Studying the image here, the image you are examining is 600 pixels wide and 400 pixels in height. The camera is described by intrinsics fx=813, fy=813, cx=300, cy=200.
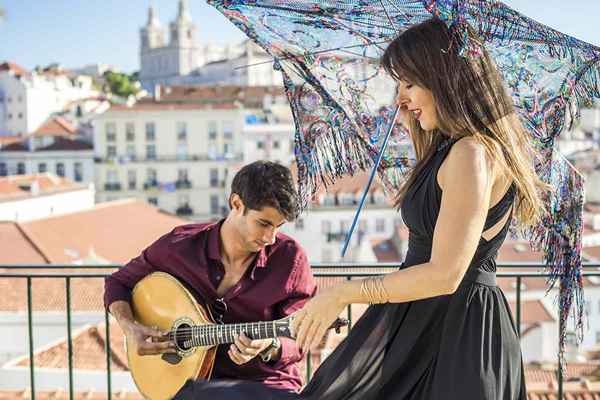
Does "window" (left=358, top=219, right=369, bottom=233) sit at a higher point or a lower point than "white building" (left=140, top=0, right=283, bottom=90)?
lower

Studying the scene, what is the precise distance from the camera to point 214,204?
50000 mm

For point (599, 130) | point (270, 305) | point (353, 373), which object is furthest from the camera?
point (599, 130)

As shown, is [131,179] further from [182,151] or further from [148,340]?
[148,340]

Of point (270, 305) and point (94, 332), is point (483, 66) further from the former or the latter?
point (94, 332)

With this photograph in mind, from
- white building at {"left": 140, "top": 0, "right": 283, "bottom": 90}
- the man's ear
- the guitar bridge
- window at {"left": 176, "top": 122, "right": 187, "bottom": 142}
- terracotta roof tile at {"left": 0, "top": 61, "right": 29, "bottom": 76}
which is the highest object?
white building at {"left": 140, "top": 0, "right": 283, "bottom": 90}

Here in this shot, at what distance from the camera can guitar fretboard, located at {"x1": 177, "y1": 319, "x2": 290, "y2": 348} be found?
84.3 inches

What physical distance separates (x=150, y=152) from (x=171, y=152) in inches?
51.5

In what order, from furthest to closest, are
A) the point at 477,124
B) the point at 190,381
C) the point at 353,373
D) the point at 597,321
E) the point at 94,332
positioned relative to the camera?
1. the point at 597,321
2. the point at 94,332
3. the point at 190,381
4. the point at 353,373
5. the point at 477,124

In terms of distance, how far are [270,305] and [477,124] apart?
91 cm

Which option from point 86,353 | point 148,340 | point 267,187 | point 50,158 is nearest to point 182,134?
point 50,158

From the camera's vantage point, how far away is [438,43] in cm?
186

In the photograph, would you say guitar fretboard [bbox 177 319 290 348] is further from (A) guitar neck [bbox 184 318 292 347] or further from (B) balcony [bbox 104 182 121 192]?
(B) balcony [bbox 104 182 121 192]

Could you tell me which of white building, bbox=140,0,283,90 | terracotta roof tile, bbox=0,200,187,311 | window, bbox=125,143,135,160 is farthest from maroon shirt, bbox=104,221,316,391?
white building, bbox=140,0,283,90

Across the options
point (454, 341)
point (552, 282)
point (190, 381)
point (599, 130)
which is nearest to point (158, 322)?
point (190, 381)
